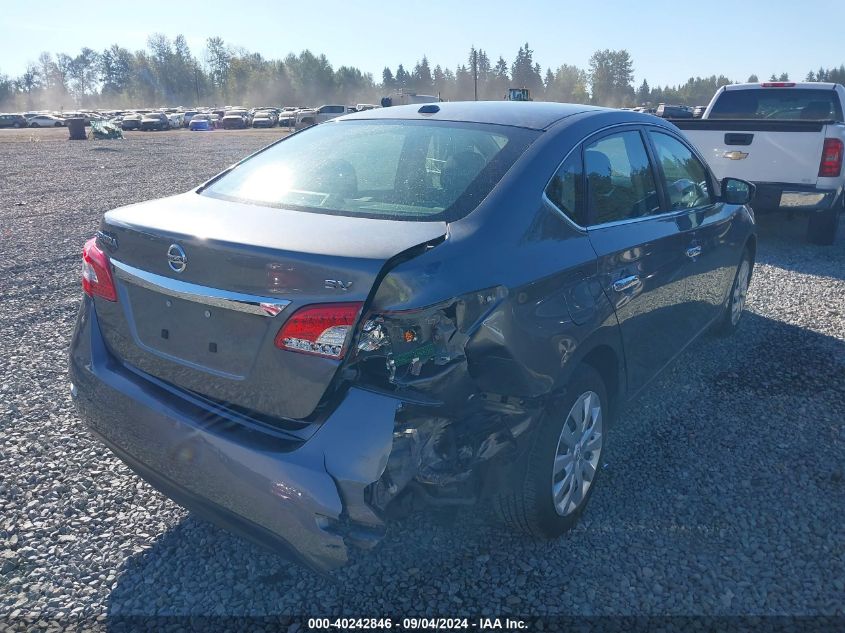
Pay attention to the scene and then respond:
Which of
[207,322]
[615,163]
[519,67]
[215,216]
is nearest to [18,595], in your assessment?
[207,322]

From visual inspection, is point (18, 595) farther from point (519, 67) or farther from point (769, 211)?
point (519, 67)

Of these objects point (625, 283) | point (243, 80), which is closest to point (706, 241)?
point (625, 283)

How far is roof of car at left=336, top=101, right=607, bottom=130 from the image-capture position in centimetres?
313

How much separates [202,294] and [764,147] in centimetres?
730

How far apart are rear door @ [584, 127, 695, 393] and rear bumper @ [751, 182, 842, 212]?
15.1ft

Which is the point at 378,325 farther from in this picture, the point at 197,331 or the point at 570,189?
the point at 570,189

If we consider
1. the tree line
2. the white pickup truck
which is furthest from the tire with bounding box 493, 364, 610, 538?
the tree line

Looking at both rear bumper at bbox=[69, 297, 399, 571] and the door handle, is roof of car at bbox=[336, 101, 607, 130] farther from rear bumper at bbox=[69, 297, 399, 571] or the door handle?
rear bumper at bbox=[69, 297, 399, 571]

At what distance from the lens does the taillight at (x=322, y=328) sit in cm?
209

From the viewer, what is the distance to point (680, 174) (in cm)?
411

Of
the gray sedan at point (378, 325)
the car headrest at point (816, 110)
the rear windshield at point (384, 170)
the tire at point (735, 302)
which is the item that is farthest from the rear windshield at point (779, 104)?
the rear windshield at point (384, 170)

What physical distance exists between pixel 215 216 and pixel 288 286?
2.13 ft

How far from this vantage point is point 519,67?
126750 mm

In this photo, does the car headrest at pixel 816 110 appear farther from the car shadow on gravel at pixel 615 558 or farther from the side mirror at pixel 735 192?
the car shadow on gravel at pixel 615 558
